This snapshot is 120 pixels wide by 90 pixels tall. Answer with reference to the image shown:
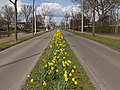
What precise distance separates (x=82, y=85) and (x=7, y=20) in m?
106

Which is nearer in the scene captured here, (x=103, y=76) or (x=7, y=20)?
(x=103, y=76)

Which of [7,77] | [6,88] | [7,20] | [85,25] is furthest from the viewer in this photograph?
[7,20]

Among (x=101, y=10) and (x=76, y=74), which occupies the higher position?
(x=101, y=10)

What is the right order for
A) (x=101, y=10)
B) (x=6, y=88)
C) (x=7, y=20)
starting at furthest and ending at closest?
(x=7, y=20) < (x=101, y=10) < (x=6, y=88)

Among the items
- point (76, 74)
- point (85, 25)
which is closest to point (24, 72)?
point (76, 74)

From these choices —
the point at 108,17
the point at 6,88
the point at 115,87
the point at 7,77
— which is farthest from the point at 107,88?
the point at 108,17

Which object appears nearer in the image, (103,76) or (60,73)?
(60,73)

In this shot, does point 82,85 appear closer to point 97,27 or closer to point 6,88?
point 6,88

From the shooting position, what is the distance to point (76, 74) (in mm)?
7855

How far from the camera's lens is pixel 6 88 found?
20.6 feet

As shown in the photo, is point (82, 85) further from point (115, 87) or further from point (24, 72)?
point (24, 72)

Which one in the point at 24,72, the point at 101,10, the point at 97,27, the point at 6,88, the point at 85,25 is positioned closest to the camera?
the point at 6,88

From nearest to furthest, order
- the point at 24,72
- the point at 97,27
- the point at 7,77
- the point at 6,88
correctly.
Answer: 1. the point at 6,88
2. the point at 7,77
3. the point at 24,72
4. the point at 97,27

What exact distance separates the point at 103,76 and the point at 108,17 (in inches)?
2092
